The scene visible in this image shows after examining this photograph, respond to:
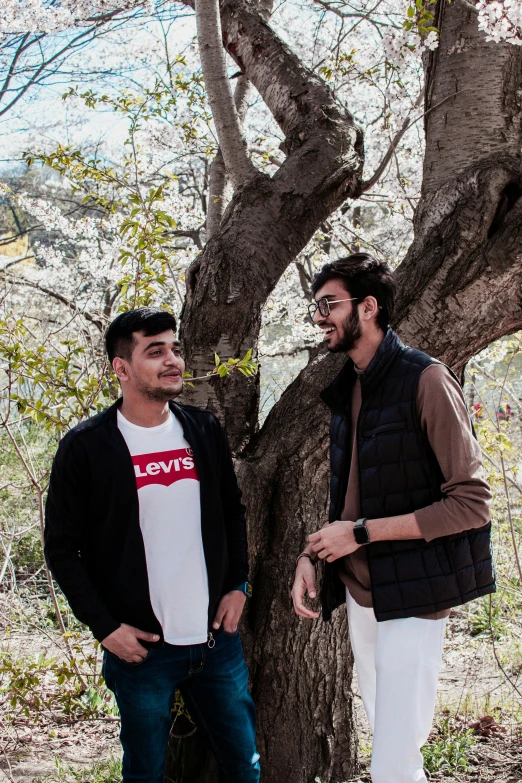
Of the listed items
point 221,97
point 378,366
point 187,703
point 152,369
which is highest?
point 221,97

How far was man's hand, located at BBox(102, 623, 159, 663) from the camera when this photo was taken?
2.07 m

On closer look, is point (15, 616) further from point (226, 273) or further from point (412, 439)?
point (412, 439)

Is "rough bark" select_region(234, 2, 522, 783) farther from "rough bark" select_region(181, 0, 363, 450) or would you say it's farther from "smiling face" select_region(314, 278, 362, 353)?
"smiling face" select_region(314, 278, 362, 353)

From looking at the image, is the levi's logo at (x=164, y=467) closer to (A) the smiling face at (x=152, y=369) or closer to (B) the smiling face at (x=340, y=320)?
(A) the smiling face at (x=152, y=369)

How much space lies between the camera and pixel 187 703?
2371 millimetres

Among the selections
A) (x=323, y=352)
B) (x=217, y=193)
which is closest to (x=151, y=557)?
(x=323, y=352)

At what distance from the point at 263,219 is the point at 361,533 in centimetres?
172

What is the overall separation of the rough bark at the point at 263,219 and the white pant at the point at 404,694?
130cm

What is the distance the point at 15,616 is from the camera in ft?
16.5

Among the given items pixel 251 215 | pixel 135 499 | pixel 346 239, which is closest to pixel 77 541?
pixel 135 499

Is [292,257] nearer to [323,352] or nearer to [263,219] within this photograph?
[263,219]

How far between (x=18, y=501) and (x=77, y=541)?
4786 millimetres

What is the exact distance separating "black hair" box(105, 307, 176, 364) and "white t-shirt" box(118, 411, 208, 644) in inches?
10.3

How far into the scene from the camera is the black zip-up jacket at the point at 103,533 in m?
2.09
